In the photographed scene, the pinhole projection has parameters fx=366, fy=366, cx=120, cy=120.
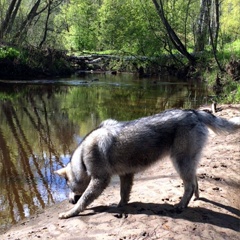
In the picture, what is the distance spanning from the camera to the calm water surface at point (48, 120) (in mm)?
6341

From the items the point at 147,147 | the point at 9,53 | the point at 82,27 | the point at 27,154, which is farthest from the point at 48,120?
the point at 82,27

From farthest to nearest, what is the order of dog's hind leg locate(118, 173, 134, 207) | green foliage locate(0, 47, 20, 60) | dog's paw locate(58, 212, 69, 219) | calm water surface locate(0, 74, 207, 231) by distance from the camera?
green foliage locate(0, 47, 20, 60), calm water surface locate(0, 74, 207, 231), dog's hind leg locate(118, 173, 134, 207), dog's paw locate(58, 212, 69, 219)

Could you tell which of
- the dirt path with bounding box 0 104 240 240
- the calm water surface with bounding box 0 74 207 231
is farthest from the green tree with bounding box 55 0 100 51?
the dirt path with bounding box 0 104 240 240

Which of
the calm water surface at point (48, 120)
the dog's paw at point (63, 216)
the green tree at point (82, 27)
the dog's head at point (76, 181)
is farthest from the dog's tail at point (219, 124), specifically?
the green tree at point (82, 27)

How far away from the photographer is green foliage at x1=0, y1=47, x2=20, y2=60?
23975 mm

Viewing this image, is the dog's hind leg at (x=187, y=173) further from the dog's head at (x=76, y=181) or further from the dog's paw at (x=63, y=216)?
the dog's paw at (x=63, y=216)

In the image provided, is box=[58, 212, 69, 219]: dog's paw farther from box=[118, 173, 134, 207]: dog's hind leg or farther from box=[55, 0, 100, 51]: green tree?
box=[55, 0, 100, 51]: green tree

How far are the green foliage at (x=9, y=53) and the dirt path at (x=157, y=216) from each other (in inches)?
775

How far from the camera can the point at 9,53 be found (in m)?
24.2

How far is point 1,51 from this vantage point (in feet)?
78.8

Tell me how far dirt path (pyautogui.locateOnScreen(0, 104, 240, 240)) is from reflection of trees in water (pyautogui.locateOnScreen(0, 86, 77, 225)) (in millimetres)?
595

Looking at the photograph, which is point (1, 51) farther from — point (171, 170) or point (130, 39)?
point (171, 170)

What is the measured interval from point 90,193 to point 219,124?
1.95 m

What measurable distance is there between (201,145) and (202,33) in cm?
2610
